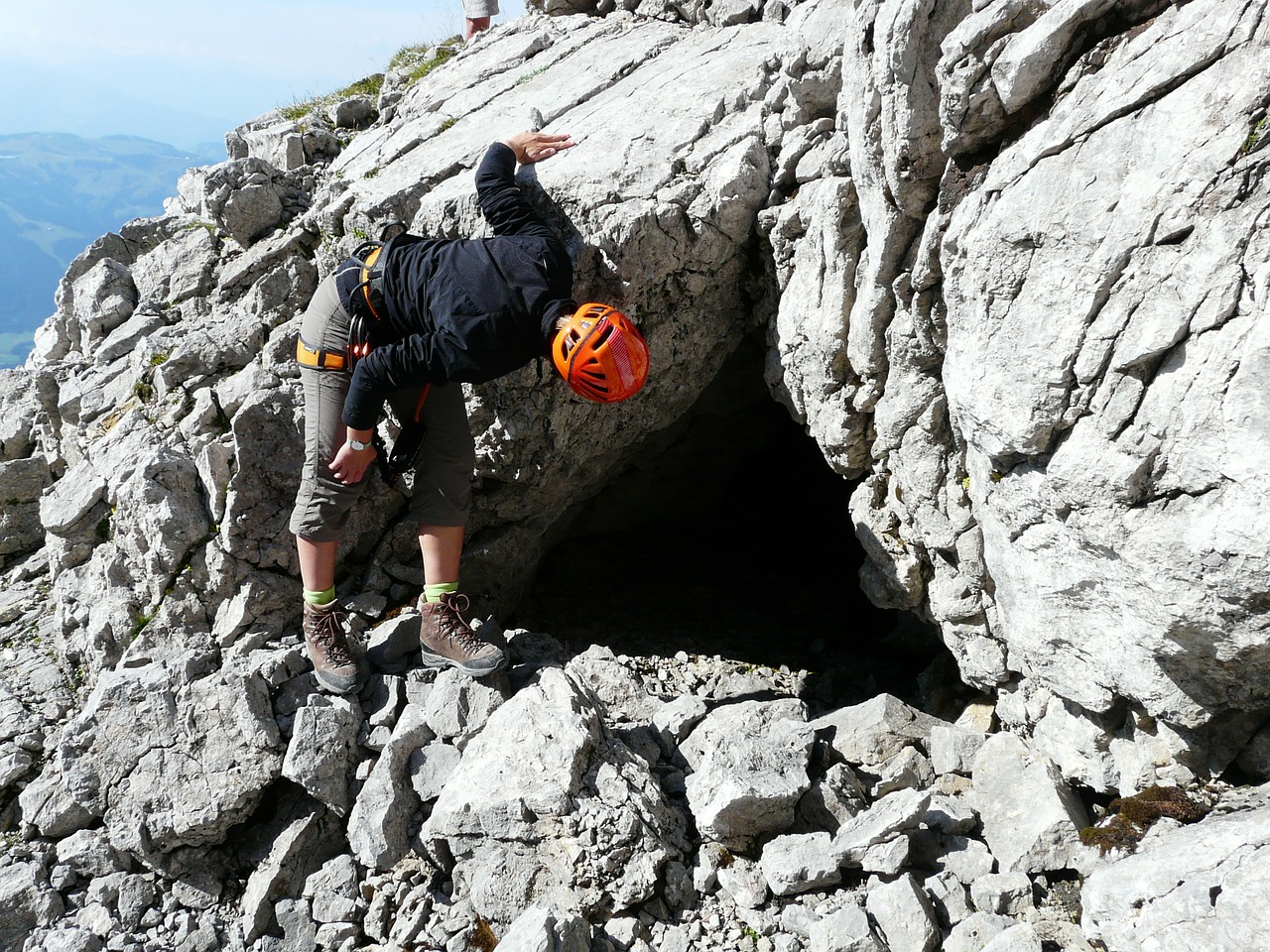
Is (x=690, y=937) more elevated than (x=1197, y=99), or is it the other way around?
(x=1197, y=99)

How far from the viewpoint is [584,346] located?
5410 millimetres

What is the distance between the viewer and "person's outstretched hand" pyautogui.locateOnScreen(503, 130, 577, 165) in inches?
285

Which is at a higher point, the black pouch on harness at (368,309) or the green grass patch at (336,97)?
the green grass patch at (336,97)

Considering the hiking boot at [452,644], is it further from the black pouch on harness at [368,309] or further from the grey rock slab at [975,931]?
the grey rock slab at [975,931]

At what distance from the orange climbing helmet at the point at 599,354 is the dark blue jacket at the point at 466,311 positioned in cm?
23

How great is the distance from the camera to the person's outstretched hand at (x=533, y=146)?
7242 mm

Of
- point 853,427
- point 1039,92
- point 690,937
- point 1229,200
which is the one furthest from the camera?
point 853,427

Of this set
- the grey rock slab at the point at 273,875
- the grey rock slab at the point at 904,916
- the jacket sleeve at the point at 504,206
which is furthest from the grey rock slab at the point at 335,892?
the jacket sleeve at the point at 504,206

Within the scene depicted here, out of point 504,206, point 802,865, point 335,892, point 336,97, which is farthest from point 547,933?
point 336,97

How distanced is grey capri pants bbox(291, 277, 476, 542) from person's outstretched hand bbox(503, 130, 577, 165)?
2.02 metres

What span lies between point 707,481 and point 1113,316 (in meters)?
8.38

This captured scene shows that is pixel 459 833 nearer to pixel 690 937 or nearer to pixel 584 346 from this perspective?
pixel 690 937

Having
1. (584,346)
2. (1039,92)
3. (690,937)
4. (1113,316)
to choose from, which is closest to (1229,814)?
(1113,316)

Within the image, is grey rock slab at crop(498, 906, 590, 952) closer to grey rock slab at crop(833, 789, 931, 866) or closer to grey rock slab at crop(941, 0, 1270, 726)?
grey rock slab at crop(833, 789, 931, 866)
